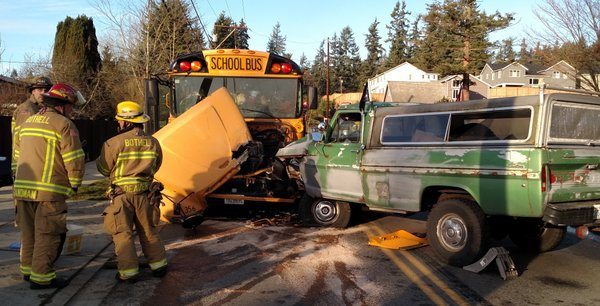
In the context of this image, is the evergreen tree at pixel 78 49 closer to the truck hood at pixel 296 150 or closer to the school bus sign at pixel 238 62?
the school bus sign at pixel 238 62

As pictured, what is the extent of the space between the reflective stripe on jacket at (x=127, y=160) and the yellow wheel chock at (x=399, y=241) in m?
3.42

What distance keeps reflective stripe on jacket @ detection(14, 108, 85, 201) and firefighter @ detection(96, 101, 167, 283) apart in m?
0.49

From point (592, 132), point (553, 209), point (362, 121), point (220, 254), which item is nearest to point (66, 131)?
point (220, 254)

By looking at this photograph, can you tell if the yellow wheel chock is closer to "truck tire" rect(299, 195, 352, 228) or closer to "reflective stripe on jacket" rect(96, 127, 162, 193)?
"truck tire" rect(299, 195, 352, 228)

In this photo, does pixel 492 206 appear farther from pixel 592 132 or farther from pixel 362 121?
pixel 362 121

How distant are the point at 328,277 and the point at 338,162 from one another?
2.56 metres

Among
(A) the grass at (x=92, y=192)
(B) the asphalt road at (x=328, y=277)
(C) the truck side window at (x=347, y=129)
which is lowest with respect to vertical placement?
(B) the asphalt road at (x=328, y=277)

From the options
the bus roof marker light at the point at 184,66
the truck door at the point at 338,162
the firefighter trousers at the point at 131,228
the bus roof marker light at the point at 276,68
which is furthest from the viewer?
the bus roof marker light at the point at 276,68

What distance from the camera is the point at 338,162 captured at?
26.8 ft

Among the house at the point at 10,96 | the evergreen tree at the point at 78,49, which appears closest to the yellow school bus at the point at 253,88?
the house at the point at 10,96

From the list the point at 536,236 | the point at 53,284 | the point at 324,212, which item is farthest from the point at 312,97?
the point at 53,284

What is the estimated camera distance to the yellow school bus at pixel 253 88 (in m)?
9.96

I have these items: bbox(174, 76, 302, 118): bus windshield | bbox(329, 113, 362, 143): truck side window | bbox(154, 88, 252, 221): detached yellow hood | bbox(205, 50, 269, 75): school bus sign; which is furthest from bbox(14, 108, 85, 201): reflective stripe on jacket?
bbox(205, 50, 269, 75): school bus sign

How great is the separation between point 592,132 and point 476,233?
1.86 m
